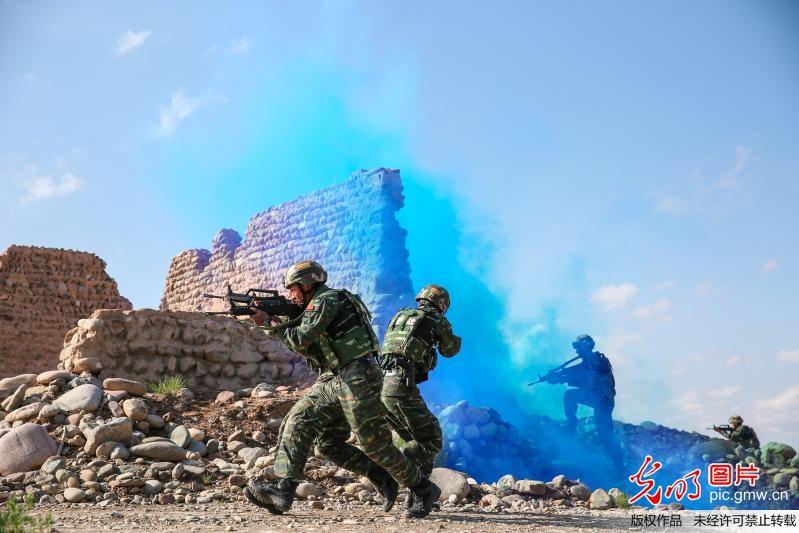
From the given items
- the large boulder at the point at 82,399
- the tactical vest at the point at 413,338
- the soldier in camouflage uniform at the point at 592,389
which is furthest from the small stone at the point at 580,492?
the soldier in camouflage uniform at the point at 592,389

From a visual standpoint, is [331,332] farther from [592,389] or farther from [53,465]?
[592,389]

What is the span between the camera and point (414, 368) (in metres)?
5.98

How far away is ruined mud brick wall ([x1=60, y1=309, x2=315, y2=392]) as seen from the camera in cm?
1064

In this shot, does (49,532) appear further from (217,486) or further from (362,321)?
(217,486)

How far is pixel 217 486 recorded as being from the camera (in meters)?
7.00

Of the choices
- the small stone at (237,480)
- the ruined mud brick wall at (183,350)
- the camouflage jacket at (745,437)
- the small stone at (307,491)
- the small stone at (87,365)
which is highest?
the ruined mud brick wall at (183,350)

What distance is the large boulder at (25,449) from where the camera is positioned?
23.6 ft

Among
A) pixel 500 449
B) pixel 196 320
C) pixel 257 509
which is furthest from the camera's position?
pixel 500 449

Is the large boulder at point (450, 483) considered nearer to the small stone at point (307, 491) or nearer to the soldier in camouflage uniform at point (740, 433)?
the small stone at point (307, 491)

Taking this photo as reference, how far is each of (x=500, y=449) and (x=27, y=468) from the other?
27.9 ft

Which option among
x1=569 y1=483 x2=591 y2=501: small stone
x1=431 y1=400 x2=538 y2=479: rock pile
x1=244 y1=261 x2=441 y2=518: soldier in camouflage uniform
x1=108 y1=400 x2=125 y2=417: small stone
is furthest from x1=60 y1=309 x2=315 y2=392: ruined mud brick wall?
x1=244 y1=261 x2=441 y2=518: soldier in camouflage uniform

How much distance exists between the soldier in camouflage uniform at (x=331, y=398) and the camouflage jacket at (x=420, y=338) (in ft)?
2.15

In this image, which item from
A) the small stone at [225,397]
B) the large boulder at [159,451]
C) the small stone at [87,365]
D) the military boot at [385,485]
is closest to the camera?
the military boot at [385,485]

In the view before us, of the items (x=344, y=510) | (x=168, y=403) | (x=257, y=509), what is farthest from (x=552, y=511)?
(x=168, y=403)
